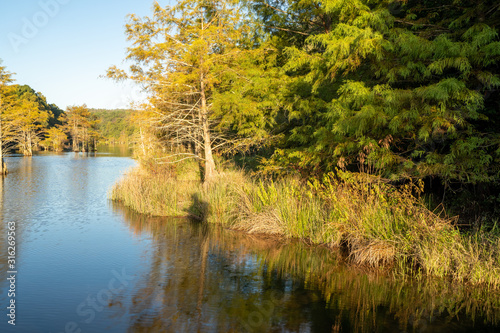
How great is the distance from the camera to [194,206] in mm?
14781

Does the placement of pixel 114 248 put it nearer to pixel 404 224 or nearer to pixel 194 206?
pixel 194 206

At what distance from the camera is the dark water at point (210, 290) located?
19.7 feet

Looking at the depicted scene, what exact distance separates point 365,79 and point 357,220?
15.4ft

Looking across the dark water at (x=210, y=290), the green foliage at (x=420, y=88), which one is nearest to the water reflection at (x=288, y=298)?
the dark water at (x=210, y=290)

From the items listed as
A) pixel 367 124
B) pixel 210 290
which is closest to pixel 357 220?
pixel 367 124

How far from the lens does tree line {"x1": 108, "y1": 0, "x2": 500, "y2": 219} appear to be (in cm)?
845

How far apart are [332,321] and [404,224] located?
384 centimetres

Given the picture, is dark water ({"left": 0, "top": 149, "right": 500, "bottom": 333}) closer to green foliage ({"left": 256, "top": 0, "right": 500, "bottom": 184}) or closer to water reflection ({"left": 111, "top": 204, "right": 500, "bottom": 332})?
water reflection ({"left": 111, "top": 204, "right": 500, "bottom": 332})

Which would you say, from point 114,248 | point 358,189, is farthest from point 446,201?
point 114,248

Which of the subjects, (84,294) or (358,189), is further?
(358,189)

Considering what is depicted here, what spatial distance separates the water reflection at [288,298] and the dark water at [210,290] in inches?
0.8

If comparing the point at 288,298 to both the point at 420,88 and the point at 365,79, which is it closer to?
the point at 420,88

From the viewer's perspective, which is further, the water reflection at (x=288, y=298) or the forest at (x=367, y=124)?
the forest at (x=367, y=124)

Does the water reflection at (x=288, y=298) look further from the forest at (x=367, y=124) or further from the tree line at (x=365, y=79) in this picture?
the tree line at (x=365, y=79)
